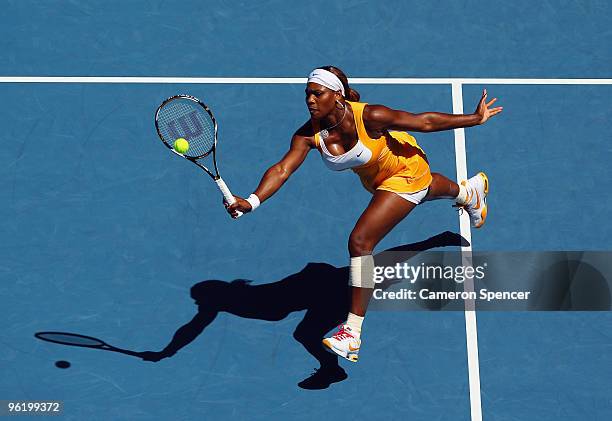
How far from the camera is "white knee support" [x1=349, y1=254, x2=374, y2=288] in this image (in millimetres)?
7891

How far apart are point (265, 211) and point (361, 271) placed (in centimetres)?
170

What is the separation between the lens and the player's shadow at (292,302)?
866 cm

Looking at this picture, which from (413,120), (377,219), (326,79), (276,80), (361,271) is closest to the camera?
(326,79)

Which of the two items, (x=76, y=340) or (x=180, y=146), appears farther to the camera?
(x=76, y=340)

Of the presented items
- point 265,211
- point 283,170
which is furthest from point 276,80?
point 283,170

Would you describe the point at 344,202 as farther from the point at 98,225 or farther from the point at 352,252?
the point at 98,225

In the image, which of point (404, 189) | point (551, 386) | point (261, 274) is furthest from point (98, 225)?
point (551, 386)

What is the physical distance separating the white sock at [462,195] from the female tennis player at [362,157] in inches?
20.5

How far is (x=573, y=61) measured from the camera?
33.3ft

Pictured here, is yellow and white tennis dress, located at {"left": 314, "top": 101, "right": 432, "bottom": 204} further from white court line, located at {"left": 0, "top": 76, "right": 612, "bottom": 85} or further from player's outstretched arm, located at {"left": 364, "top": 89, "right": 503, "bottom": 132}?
white court line, located at {"left": 0, "top": 76, "right": 612, "bottom": 85}

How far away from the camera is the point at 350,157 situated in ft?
25.6

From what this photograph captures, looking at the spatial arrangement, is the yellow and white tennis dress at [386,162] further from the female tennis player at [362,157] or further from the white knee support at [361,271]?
the white knee support at [361,271]

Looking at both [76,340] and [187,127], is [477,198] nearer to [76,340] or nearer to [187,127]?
[187,127]

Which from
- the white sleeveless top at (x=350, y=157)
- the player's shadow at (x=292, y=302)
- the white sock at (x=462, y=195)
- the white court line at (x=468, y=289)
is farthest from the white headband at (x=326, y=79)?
the white court line at (x=468, y=289)
